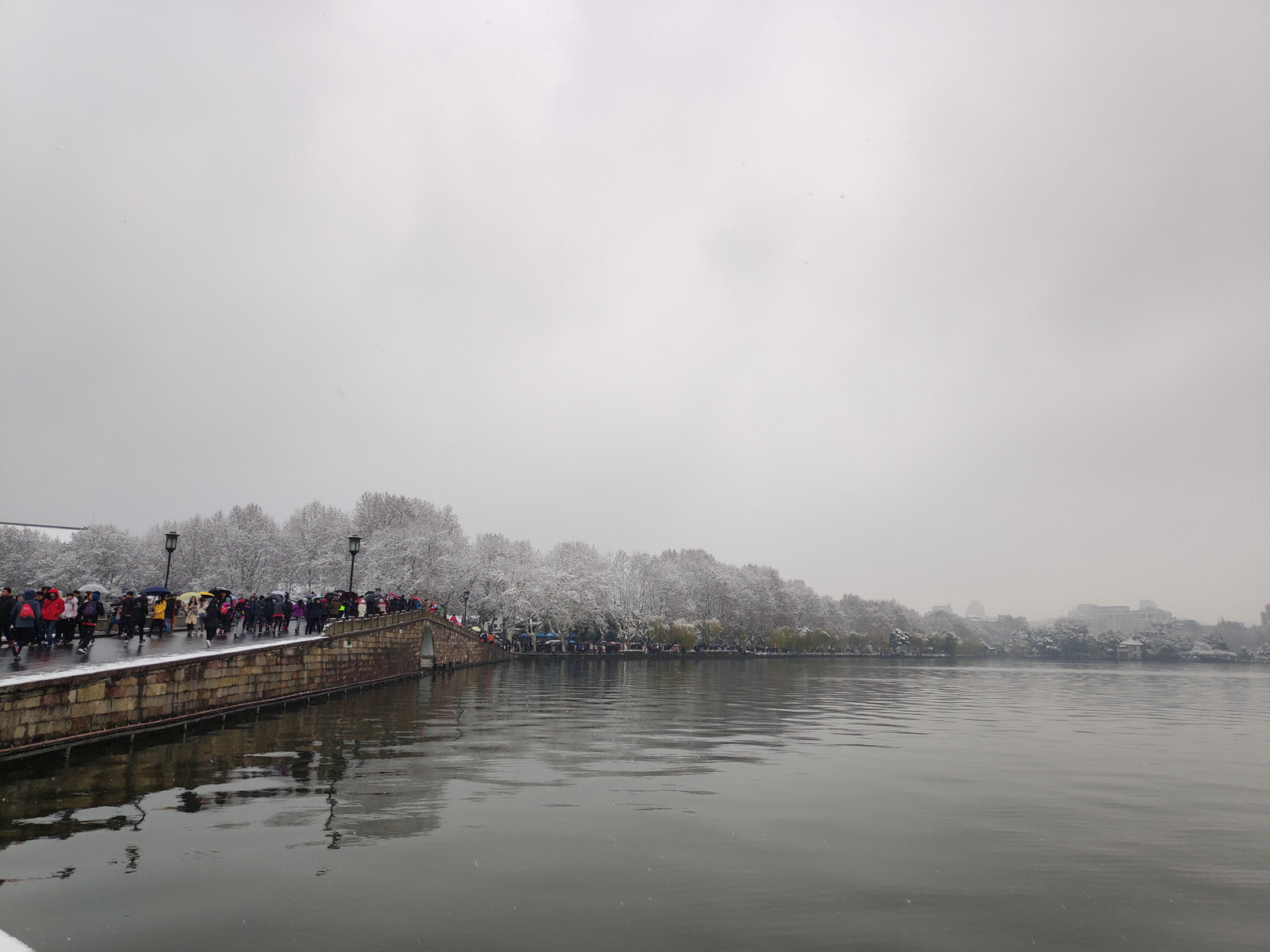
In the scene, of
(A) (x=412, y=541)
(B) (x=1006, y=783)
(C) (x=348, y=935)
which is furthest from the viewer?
(A) (x=412, y=541)

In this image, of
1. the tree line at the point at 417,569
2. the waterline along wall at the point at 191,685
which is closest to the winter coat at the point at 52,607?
the waterline along wall at the point at 191,685

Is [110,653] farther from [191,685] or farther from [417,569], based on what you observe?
[417,569]

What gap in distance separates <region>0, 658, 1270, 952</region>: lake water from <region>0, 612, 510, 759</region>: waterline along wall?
82 cm

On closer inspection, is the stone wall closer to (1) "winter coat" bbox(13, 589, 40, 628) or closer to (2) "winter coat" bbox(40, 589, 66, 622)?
(2) "winter coat" bbox(40, 589, 66, 622)

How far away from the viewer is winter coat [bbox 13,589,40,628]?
21.3 m

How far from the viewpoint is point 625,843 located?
1112 centimetres

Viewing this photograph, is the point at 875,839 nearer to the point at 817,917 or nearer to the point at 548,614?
the point at 817,917

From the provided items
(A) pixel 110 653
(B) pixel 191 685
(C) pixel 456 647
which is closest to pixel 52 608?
(A) pixel 110 653

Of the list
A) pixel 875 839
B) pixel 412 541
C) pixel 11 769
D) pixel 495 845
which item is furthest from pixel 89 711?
pixel 412 541

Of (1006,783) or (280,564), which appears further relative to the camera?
(280,564)

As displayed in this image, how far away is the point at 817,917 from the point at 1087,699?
42905 millimetres

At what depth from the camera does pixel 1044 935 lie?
812 cm

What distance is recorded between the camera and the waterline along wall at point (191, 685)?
15648 mm

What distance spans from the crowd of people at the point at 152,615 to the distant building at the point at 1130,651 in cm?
16709
